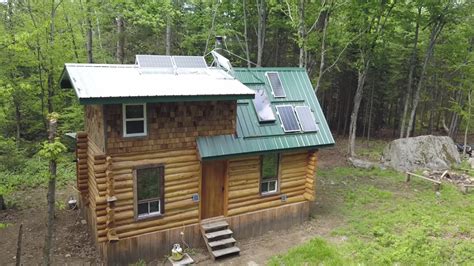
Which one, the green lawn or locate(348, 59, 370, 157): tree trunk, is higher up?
locate(348, 59, 370, 157): tree trunk

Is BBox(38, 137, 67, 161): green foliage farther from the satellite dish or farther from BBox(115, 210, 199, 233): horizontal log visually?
the satellite dish

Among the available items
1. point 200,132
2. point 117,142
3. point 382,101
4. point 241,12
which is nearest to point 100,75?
point 117,142

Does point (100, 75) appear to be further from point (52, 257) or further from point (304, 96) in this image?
point (304, 96)

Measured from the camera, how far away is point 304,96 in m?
13.8

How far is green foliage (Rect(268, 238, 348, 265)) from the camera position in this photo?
34.5 feet

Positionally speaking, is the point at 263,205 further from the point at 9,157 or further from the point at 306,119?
the point at 9,157

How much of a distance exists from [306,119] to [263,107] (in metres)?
1.86

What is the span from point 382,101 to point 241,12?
57.7 ft

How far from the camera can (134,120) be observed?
988 centimetres

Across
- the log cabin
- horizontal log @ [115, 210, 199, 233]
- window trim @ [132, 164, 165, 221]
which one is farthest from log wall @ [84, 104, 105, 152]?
horizontal log @ [115, 210, 199, 233]

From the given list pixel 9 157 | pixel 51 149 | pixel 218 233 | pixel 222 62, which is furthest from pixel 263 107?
pixel 9 157

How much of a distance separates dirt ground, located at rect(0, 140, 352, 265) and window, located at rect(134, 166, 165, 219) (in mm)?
1753

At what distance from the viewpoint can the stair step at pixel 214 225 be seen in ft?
37.5

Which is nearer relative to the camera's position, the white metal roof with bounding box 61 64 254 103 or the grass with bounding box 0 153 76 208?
the white metal roof with bounding box 61 64 254 103
